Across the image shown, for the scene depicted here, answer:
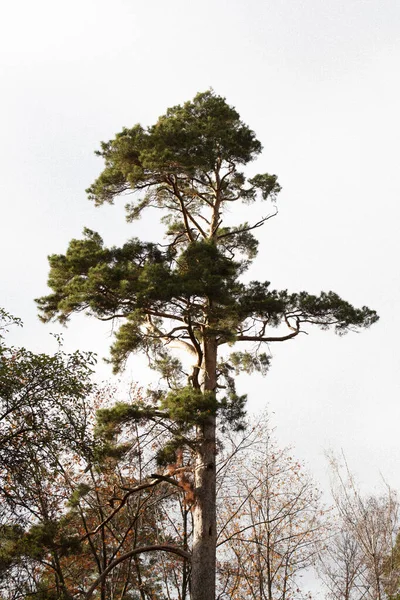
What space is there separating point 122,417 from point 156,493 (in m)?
5.44

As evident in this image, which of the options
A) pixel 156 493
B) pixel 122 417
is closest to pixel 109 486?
pixel 156 493

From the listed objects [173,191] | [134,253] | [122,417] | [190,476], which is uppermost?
[173,191]

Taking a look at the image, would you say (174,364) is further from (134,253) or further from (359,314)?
(359,314)

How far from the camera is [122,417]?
9141 millimetres

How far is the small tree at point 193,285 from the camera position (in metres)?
9.04

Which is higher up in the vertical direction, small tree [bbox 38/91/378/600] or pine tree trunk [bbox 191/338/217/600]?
small tree [bbox 38/91/378/600]

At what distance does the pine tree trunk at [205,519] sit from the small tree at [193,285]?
16 mm

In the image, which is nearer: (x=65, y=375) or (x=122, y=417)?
(x=65, y=375)

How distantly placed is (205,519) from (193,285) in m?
3.92

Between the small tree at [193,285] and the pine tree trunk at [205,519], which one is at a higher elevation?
the small tree at [193,285]

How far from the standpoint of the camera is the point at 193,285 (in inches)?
353

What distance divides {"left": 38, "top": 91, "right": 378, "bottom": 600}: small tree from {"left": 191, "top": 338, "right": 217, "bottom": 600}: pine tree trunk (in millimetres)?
16

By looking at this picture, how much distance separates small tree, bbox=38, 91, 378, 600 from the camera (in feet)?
29.7

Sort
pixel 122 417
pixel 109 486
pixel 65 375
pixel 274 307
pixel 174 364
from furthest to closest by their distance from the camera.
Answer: pixel 109 486 < pixel 174 364 < pixel 274 307 < pixel 122 417 < pixel 65 375
